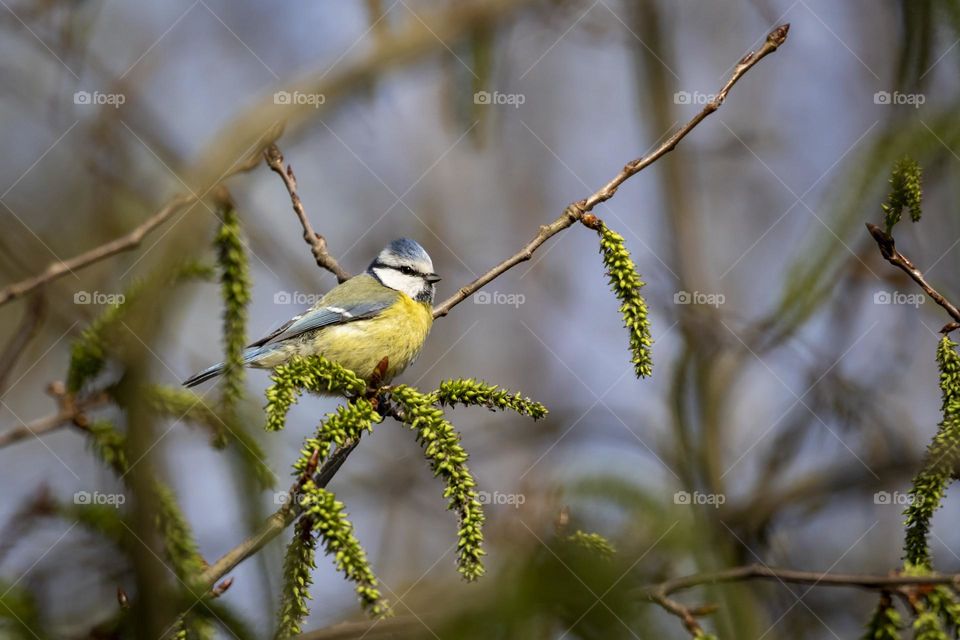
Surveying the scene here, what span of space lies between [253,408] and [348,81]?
68.1 inches

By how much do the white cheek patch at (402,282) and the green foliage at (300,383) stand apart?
4.82ft

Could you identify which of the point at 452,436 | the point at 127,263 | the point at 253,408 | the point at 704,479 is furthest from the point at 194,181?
the point at 704,479

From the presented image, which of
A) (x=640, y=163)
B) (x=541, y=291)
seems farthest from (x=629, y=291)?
(x=541, y=291)

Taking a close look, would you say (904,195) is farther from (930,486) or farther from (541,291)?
(541,291)

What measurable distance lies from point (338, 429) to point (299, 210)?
945mm

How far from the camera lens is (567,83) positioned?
26.6 feet

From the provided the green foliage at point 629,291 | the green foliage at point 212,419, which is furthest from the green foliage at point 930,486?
the green foliage at point 212,419

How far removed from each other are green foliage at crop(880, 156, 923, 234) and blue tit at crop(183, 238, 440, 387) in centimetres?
179

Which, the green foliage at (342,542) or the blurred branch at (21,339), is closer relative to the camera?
the green foliage at (342,542)

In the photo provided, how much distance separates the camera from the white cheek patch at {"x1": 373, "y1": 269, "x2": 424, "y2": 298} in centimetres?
354

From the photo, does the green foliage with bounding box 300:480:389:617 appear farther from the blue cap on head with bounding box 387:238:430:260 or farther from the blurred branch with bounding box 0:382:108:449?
the blue cap on head with bounding box 387:238:430:260

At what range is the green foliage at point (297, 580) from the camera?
4.83 ft

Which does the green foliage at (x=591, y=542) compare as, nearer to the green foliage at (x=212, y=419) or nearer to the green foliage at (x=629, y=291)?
the green foliage at (x=629, y=291)

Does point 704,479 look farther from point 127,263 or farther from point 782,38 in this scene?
point 127,263
